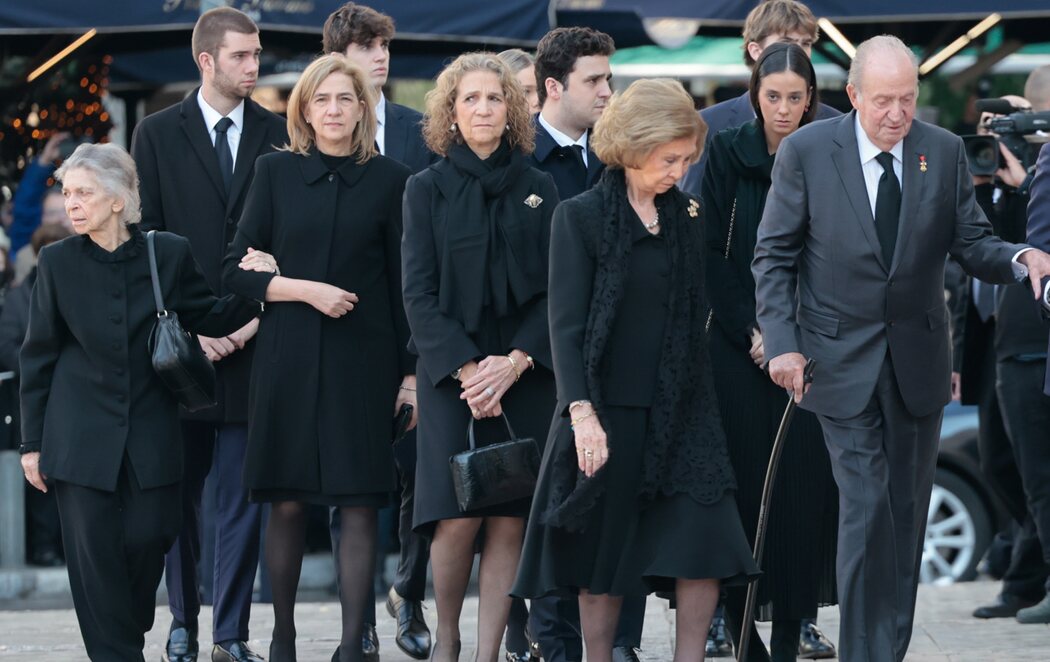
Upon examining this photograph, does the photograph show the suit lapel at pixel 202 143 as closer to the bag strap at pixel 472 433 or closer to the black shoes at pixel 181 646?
the bag strap at pixel 472 433

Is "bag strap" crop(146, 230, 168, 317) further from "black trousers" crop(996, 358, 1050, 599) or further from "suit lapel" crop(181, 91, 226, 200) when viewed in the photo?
"black trousers" crop(996, 358, 1050, 599)

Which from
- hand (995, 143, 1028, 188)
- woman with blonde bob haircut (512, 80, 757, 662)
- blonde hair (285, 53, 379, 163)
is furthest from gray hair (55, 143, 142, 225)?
hand (995, 143, 1028, 188)

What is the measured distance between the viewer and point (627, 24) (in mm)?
10828

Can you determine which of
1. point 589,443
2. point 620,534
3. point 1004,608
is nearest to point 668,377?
point 589,443

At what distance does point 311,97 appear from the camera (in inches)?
263

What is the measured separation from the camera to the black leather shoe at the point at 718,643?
23.5 ft

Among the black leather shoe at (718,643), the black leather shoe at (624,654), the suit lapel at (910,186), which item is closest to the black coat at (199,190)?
the black leather shoe at (624,654)

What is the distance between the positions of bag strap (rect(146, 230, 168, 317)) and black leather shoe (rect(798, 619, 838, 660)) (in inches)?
105

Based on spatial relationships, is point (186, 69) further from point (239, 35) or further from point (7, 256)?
point (239, 35)

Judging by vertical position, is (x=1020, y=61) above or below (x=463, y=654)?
above

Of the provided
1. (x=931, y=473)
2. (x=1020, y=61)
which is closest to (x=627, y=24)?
(x=931, y=473)

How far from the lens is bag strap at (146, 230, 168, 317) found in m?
6.37

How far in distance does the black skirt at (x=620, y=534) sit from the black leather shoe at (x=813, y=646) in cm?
153

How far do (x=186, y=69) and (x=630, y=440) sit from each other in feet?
25.6
